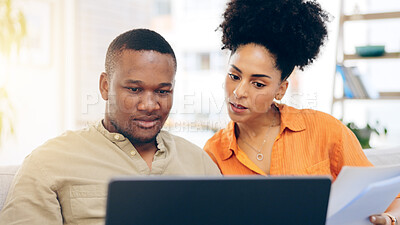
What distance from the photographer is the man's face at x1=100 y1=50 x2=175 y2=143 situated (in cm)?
109

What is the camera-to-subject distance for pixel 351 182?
34.8 inches

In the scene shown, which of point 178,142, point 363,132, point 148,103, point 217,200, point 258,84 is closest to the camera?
point 217,200

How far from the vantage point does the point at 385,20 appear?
2795 mm

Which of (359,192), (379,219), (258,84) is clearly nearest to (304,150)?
(258,84)

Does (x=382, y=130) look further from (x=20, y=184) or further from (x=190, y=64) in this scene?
(x=190, y=64)

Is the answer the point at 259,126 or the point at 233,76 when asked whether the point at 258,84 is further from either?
the point at 259,126

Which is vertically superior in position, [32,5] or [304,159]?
[32,5]

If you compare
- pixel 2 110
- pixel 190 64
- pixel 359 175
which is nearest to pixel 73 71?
pixel 2 110

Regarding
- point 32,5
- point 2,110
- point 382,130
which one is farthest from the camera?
point 32,5

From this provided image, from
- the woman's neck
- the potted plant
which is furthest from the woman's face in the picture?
the potted plant

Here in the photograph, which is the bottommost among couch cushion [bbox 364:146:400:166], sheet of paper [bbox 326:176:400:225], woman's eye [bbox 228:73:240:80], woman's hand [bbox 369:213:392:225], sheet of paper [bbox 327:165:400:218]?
woman's hand [bbox 369:213:392:225]

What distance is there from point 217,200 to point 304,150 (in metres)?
0.93

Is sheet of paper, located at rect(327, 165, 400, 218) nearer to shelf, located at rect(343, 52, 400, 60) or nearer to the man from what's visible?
the man

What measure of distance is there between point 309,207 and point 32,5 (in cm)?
356
